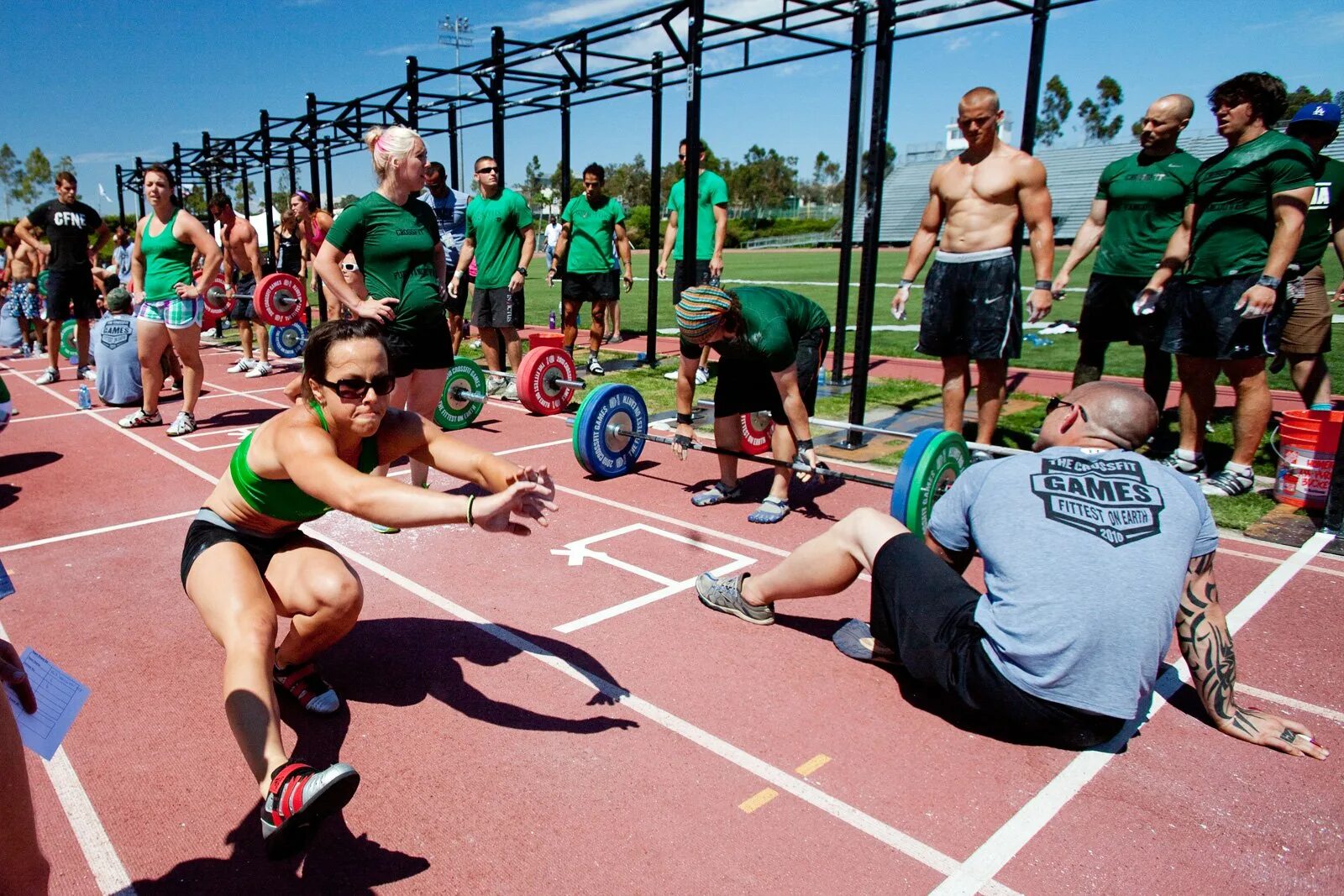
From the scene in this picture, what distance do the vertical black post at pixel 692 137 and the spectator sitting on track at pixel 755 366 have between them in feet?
8.53

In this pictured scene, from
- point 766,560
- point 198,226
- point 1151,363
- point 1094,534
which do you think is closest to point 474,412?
point 198,226

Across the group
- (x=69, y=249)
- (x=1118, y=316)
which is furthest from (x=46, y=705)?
(x=69, y=249)

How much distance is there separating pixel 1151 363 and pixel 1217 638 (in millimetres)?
3756

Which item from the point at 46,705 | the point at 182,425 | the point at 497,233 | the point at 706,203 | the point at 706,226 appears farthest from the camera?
the point at 706,226

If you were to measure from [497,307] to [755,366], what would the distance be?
3.56 meters

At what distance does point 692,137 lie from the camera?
697cm

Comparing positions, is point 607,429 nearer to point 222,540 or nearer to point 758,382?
point 758,382

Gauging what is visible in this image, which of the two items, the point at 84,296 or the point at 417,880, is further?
the point at 84,296

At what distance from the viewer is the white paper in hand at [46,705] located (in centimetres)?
166

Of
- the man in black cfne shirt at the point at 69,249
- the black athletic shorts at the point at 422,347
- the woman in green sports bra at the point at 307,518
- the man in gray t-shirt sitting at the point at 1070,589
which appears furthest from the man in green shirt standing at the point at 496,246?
the man in gray t-shirt sitting at the point at 1070,589

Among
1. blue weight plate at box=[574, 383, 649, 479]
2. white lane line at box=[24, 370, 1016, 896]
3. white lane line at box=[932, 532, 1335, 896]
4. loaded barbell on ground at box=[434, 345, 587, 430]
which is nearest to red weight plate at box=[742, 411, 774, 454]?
blue weight plate at box=[574, 383, 649, 479]

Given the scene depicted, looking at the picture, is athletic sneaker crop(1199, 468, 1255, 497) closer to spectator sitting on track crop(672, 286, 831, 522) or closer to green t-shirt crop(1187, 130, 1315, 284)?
green t-shirt crop(1187, 130, 1315, 284)

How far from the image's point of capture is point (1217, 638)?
2432 mm

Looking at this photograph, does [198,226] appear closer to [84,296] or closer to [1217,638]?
[84,296]
